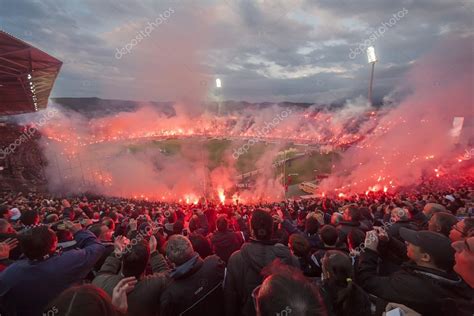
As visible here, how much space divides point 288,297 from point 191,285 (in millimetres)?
1722

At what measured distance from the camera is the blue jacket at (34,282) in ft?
9.17

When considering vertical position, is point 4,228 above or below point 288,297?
below

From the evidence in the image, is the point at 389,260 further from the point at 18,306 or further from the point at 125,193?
the point at 125,193

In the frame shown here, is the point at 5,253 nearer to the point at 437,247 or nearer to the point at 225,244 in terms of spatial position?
the point at 225,244

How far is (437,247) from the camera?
2592 millimetres

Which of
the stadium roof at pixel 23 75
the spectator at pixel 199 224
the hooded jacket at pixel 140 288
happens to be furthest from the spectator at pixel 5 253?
the stadium roof at pixel 23 75

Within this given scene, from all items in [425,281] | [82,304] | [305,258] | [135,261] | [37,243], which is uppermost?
[82,304]

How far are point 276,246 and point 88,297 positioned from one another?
2124 millimetres

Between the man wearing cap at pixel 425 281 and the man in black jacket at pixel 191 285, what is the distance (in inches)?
59.0

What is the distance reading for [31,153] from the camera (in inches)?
1151

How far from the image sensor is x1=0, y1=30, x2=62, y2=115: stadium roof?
1082 centimetres
